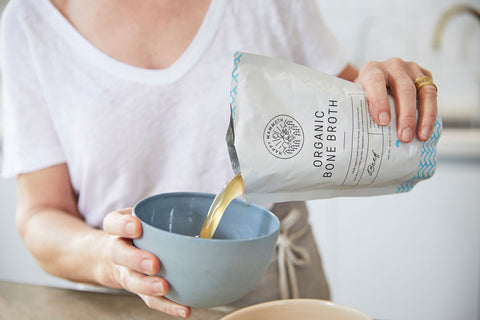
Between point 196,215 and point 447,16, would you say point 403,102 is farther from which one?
point 447,16

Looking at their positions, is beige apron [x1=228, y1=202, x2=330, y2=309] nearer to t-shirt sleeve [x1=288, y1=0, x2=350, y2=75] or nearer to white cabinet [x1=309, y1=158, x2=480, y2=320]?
t-shirt sleeve [x1=288, y1=0, x2=350, y2=75]

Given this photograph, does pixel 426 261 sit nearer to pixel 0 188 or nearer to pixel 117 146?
pixel 117 146

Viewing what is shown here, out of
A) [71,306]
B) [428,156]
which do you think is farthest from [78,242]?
[428,156]

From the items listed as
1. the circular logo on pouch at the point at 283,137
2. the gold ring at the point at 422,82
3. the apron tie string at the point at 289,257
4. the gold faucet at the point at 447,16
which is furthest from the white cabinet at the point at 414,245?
the circular logo on pouch at the point at 283,137

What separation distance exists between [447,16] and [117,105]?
1358 mm

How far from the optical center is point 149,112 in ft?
2.23

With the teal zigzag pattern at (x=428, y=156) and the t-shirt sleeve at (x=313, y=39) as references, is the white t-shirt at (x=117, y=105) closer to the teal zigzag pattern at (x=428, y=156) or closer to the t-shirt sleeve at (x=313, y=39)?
the t-shirt sleeve at (x=313, y=39)

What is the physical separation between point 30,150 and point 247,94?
40 cm

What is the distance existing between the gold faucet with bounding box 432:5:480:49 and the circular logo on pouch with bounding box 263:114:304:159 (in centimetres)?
140

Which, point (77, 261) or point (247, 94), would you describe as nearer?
point (247, 94)

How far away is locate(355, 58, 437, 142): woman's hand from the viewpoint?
0.44 meters

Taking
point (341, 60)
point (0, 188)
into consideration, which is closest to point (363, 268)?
point (341, 60)

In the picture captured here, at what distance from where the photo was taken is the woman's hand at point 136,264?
40 centimetres

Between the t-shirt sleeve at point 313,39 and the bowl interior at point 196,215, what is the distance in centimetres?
35
